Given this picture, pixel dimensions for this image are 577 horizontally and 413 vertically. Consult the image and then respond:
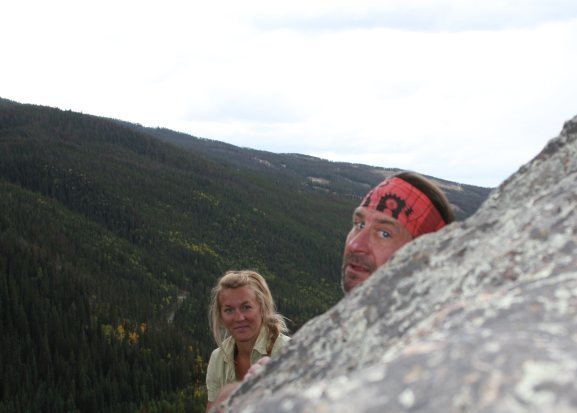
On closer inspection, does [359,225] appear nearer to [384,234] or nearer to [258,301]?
[384,234]

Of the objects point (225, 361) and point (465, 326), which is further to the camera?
point (225, 361)

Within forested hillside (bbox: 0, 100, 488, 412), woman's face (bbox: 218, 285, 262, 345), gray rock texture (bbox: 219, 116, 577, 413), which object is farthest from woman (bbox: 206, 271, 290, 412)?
forested hillside (bbox: 0, 100, 488, 412)

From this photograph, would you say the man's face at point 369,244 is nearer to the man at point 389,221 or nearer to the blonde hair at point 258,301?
the man at point 389,221

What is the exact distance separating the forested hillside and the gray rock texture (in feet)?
50.3

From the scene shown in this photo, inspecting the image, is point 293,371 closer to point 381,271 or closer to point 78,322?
point 381,271

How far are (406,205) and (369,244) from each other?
0.30 m

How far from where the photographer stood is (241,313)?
484 centimetres

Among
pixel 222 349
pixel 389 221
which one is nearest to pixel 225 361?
pixel 222 349

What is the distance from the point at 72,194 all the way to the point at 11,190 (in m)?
13.6

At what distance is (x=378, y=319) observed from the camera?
207 cm

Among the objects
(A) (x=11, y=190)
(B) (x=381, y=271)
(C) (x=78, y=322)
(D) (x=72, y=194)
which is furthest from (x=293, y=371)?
(D) (x=72, y=194)

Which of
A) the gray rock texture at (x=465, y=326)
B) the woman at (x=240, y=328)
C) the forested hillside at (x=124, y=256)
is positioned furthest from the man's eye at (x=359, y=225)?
the forested hillside at (x=124, y=256)

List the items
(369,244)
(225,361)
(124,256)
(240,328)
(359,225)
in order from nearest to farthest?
(369,244), (359,225), (225,361), (240,328), (124,256)

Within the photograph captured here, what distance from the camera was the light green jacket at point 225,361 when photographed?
4488 mm
